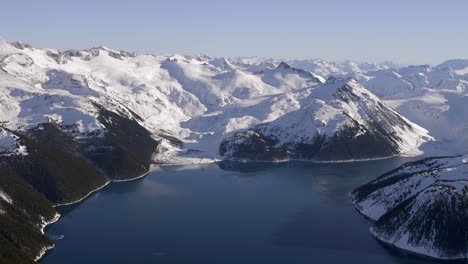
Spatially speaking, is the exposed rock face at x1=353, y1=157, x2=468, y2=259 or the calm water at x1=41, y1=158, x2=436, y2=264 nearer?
the calm water at x1=41, y1=158, x2=436, y2=264

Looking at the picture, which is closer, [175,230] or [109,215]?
[175,230]

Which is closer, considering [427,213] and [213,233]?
[427,213]

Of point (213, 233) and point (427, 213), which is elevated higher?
point (427, 213)

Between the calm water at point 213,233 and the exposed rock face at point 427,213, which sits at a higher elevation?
the exposed rock face at point 427,213

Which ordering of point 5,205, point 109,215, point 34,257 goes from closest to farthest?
point 34,257, point 5,205, point 109,215

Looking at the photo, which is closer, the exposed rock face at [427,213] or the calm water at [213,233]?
the calm water at [213,233]

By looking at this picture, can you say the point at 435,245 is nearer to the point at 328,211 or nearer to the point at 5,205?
the point at 328,211

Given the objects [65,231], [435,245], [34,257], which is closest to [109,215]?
[65,231]

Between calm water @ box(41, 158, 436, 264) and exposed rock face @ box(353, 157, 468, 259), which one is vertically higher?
exposed rock face @ box(353, 157, 468, 259)
